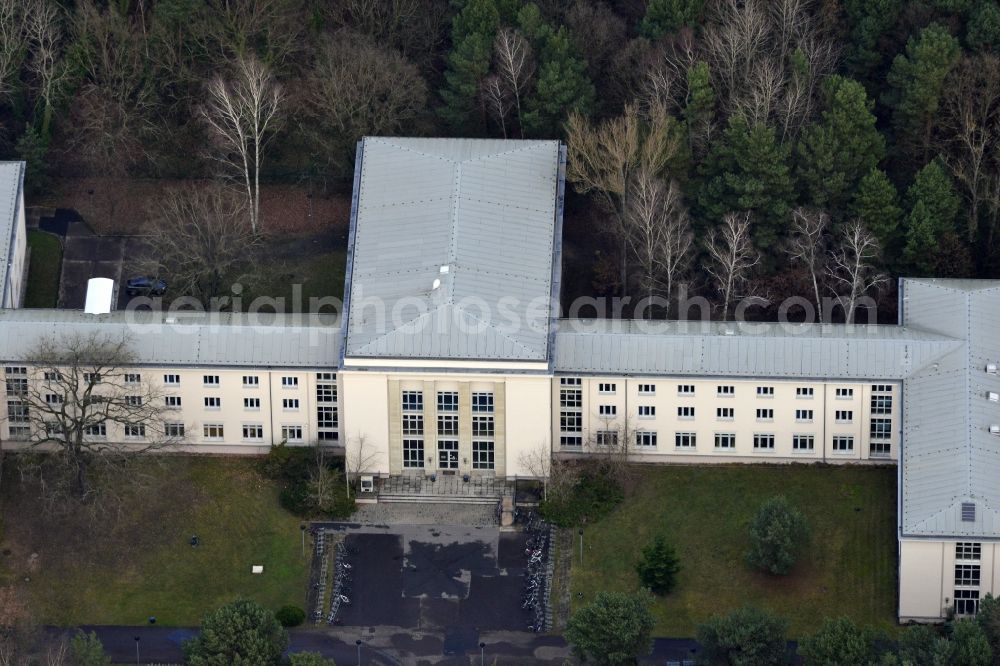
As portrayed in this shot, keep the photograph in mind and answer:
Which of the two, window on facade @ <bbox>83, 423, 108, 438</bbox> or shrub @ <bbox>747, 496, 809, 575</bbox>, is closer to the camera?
shrub @ <bbox>747, 496, 809, 575</bbox>

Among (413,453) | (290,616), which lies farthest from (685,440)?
(290,616)

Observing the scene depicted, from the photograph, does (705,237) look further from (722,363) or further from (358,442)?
(358,442)

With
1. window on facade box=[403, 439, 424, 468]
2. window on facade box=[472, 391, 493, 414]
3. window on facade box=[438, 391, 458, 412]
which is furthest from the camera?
window on facade box=[403, 439, 424, 468]

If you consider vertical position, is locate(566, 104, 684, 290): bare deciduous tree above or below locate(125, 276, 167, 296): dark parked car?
above

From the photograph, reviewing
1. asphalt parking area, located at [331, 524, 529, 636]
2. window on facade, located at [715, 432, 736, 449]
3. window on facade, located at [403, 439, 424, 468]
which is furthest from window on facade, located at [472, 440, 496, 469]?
window on facade, located at [715, 432, 736, 449]

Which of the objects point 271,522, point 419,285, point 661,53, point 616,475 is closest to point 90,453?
point 271,522

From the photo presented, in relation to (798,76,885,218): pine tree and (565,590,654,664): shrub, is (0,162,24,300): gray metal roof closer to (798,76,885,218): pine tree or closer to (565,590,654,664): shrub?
(565,590,654,664): shrub

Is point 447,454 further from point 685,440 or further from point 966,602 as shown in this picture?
point 966,602
